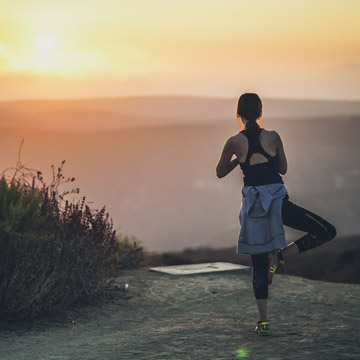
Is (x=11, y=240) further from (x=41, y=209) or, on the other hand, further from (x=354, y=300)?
(x=354, y=300)

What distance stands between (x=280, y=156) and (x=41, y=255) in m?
3.28

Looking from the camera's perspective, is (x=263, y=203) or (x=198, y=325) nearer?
(x=263, y=203)

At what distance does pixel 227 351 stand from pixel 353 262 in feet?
33.7

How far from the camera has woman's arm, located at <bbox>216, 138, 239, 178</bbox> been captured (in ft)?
20.7

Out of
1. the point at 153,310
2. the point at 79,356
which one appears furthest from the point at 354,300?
the point at 79,356

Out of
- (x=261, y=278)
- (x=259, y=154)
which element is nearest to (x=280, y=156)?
(x=259, y=154)

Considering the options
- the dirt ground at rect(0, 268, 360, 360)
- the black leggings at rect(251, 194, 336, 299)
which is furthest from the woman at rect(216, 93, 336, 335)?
the dirt ground at rect(0, 268, 360, 360)

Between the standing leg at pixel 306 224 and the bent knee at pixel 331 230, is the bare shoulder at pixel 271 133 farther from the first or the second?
the bent knee at pixel 331 230

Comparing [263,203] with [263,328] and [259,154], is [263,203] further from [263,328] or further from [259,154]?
[263,328]

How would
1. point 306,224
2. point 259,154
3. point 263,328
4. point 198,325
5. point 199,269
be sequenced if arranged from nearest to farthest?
point 259,154, point 306,224, point 263,328, point 198,325, point 199,269

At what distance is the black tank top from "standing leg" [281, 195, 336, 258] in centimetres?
25

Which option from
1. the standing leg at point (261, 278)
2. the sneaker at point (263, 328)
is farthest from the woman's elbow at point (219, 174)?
the sneaker at point (263, 328)

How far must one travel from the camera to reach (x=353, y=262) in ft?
51.4

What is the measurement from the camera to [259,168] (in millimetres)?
6340
